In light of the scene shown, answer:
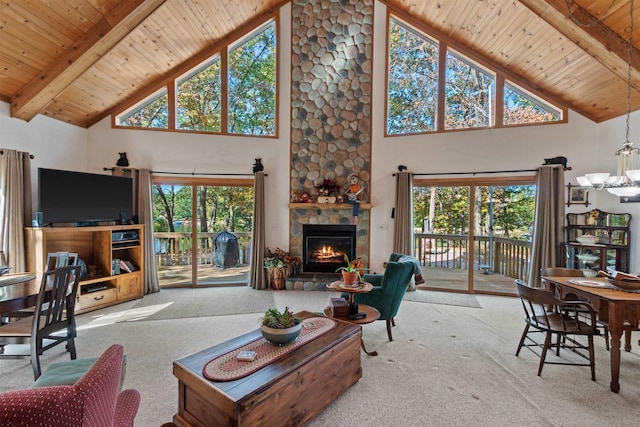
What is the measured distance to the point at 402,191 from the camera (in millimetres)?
5711

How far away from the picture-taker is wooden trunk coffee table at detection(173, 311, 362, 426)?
175 centimetres

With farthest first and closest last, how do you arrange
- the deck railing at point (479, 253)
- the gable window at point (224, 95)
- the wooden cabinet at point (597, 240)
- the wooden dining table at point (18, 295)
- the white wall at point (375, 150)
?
the gable window at point (224, 95) < the deck railing at point (479, 253) < the white wall at point (375, 150) < the wooden cabinet at point (597, 240) < the wooden dining table at point (18, 295)

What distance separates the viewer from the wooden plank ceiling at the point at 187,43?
3.51 metres

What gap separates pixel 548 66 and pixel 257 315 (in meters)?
5.76

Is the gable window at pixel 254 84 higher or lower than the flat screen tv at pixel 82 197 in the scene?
higher

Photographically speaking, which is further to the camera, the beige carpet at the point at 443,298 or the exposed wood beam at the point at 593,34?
the beige carpet at the point at 443,298

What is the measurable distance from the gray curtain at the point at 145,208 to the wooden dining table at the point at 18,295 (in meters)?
2.46

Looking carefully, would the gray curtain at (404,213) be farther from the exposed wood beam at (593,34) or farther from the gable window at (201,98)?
the gable window at (201,98)

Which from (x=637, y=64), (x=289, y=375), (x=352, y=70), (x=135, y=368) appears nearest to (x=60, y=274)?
(x=135, y=368)

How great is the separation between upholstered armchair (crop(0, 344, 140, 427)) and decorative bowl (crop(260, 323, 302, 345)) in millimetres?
1147

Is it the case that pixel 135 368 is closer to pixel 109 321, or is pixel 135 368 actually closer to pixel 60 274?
pixel 60 274

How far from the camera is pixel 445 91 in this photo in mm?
5723

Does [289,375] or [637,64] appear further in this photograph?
[637,64]

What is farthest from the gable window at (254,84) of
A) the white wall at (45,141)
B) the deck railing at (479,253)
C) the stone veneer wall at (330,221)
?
the deck railing at (479,253)
